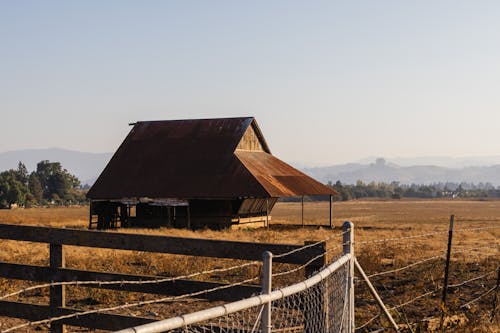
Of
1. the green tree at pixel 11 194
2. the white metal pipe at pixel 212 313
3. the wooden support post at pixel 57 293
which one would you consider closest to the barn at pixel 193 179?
the wooden support post at pixel 57 293

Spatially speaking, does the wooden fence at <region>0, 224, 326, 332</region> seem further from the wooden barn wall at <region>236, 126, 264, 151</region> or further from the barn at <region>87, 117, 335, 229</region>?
the wooden barn wall at <region>236, 126, 264, 151</region>

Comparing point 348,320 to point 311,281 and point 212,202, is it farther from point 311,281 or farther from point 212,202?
point 212,202

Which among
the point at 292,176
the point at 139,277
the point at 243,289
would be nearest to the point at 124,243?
the point at 139,277

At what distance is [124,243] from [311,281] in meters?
3.21

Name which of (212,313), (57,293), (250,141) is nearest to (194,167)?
(250,141)

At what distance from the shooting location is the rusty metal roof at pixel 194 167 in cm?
3762

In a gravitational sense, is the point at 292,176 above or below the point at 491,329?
above

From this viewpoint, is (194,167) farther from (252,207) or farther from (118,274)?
(118,274)

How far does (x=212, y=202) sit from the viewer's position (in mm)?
38500

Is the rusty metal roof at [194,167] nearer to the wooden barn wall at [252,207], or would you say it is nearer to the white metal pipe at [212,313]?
the wooden barn wall at [252,207]

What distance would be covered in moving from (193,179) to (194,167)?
4.02 feet

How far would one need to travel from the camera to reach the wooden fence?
7344 millimetres

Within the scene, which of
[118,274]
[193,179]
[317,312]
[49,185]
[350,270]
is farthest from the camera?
[49,185]

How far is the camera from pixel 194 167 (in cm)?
3981
